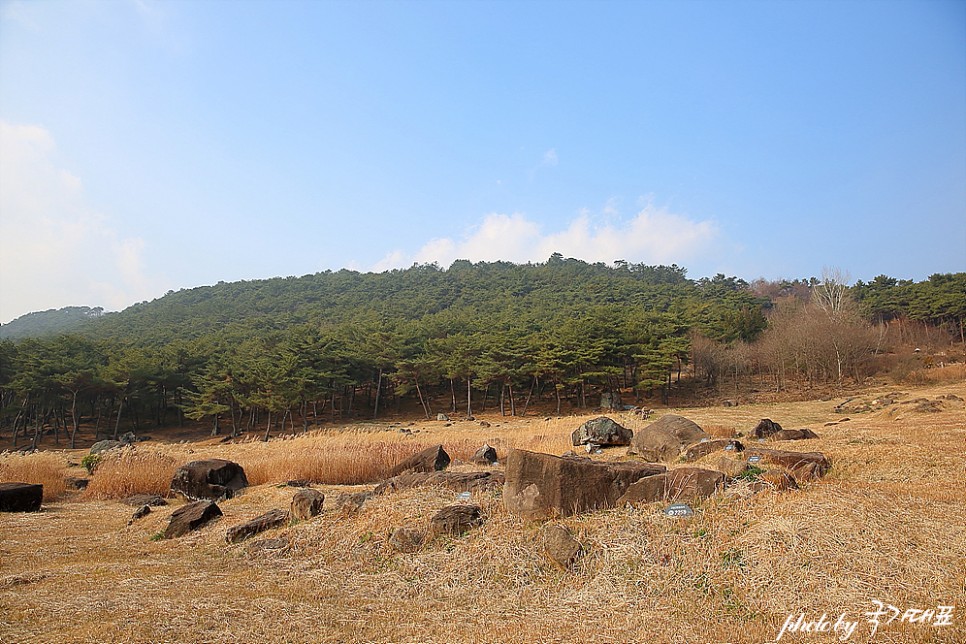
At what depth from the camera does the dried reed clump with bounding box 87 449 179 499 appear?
12.6 m

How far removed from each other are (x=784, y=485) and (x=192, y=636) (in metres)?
7.25

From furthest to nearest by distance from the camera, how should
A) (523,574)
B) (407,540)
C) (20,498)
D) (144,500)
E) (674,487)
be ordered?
(144,500) → (20,498) → (674,487) → (407,540) → (523,574)

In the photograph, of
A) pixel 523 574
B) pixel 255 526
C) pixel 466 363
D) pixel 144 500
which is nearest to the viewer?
pixel 523 574

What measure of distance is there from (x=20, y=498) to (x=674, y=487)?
1258 cm

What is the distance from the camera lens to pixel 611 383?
42.9 metres

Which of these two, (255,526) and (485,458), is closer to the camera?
(255,526)

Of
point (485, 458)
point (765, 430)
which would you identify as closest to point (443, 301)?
point (765, 430)

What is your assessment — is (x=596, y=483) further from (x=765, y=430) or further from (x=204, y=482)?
(x=765, y=430)

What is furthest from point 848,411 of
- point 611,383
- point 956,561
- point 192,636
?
point 192,636

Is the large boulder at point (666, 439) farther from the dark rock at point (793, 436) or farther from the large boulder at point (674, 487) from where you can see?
the large boulder at point (674, 487)

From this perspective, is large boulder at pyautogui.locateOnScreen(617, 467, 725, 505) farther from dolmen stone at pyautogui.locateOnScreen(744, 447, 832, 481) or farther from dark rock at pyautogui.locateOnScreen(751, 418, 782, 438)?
dark rock at pyautogui.locateOnScreen(751, 418, 782, 438)

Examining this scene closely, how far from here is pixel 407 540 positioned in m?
7.11

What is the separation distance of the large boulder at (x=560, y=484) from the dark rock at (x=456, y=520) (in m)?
0.48

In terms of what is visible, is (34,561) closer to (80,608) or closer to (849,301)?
(80,608)
